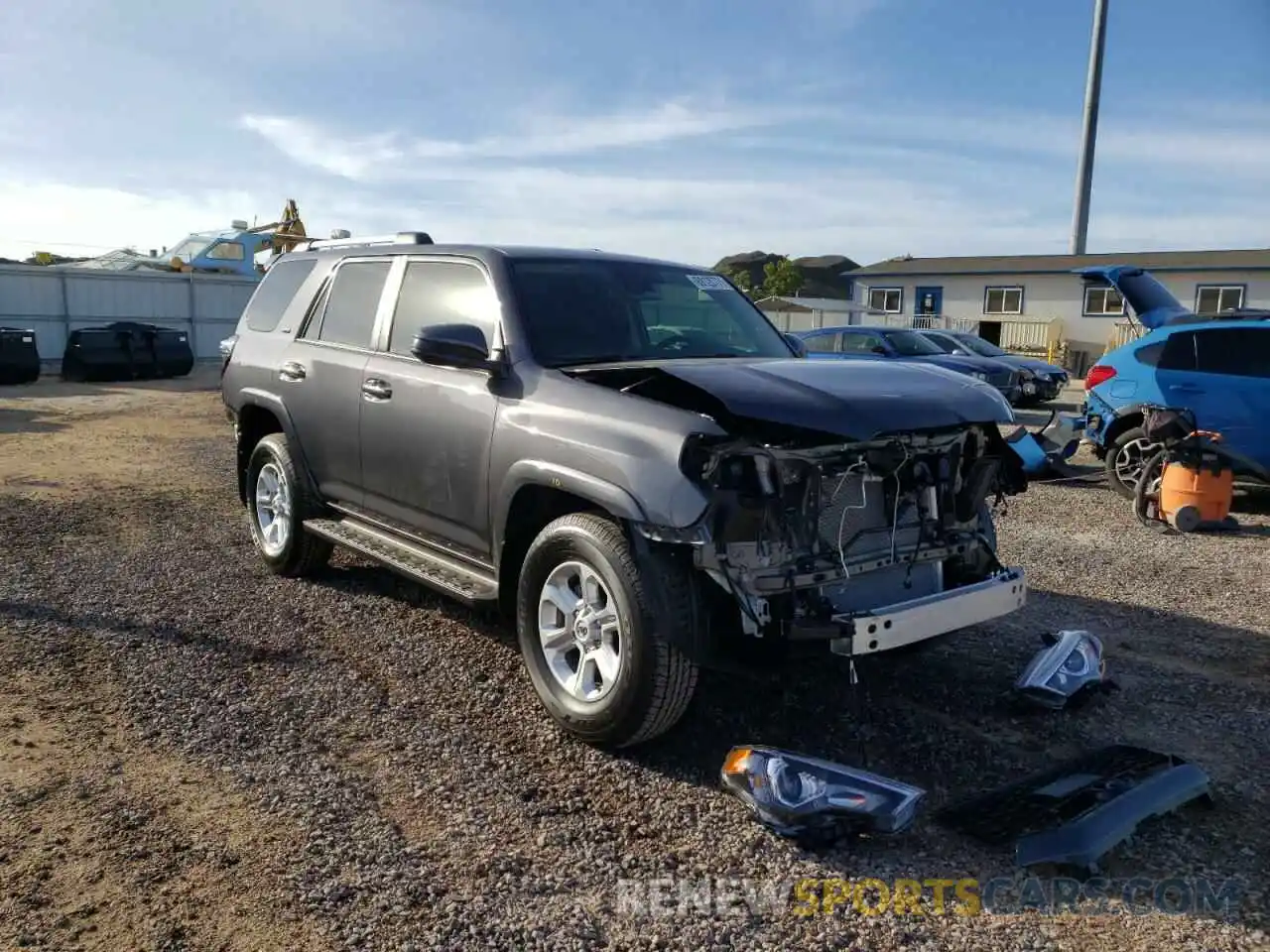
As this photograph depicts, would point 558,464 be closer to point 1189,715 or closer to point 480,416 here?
point 480,416

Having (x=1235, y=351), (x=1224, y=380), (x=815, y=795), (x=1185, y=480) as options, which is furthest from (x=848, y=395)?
(x=1235, y=351)

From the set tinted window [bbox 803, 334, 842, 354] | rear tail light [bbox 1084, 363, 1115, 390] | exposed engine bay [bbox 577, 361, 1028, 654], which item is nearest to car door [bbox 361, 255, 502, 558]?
exposed engine bay [bbox 577, 361, 1028, 654]

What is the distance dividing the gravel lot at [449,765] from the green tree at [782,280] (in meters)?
59.5

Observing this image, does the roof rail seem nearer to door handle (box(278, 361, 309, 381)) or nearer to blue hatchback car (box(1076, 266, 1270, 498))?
door handle (box(278, 361, 309, 381))

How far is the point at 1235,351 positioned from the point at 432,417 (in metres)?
7.48

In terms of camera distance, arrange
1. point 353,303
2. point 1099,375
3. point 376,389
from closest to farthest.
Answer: point 376,389 < point 353,303 < point 1099,375

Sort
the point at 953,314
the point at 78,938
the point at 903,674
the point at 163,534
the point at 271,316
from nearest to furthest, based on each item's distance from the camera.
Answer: the point at 78,938 → the point at 903,674 → the point at 271,316 → the point at 163,534 → the point at 953,314

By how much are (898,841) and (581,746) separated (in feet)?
4.17

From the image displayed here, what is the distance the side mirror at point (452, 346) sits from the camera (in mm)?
4293

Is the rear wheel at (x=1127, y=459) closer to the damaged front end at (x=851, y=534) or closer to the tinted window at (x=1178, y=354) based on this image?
the tinted window at (x=1178, y=354)

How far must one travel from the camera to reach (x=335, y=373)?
18.5 ft

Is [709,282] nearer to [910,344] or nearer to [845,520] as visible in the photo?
[845,520]

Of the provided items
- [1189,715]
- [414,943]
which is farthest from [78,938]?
[1189,715]

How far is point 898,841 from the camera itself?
3377 millimetres
